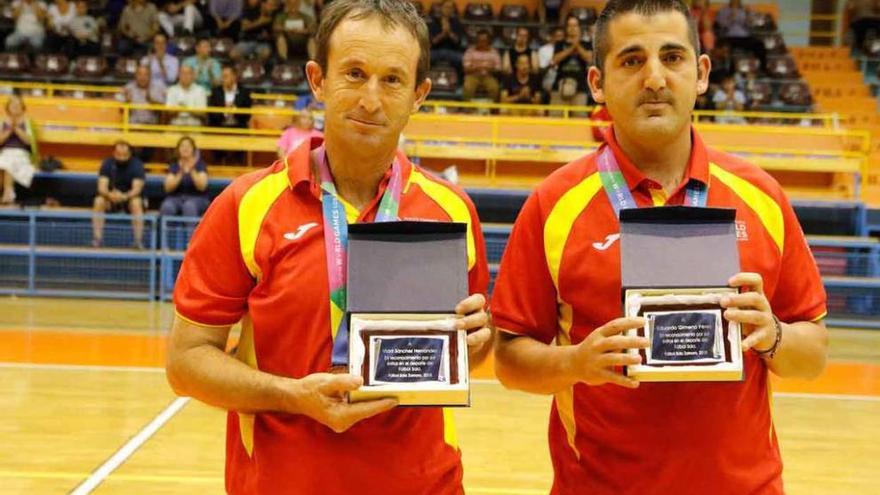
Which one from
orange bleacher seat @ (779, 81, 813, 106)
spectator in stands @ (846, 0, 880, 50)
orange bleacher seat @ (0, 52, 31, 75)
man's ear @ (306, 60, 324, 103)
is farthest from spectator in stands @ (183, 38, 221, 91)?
man's ear @ (306, 60, 324, 103)

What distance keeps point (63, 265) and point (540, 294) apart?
32.0 ft

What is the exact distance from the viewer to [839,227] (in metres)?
12.5

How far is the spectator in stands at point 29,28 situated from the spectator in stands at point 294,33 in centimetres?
350

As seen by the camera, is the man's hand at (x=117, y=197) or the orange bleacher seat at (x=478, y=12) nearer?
the man's hand at (x=117, y=197)

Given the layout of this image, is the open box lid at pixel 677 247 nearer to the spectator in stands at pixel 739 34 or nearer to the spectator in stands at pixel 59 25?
the spectator in stands at pixel 59 25

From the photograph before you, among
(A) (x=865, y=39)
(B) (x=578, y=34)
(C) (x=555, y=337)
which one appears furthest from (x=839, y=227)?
(C) (x=555, y=337)

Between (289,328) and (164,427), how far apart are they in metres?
4.42

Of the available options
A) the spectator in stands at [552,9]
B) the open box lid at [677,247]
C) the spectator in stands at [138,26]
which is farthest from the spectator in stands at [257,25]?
the open box lid at [677,247]

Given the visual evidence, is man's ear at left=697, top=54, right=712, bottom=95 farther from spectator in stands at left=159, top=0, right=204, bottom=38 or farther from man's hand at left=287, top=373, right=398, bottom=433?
spectator in stands at left=159, top=0, right=204, bottom=38

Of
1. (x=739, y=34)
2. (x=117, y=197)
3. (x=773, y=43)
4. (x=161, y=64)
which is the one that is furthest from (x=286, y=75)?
(x=773, y=43)

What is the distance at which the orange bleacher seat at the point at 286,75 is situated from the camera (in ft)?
48.1

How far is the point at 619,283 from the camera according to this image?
229 centimetres

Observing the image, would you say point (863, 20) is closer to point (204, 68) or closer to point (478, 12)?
point (478, 12)

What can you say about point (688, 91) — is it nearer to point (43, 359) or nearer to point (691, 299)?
point (691, 299)
